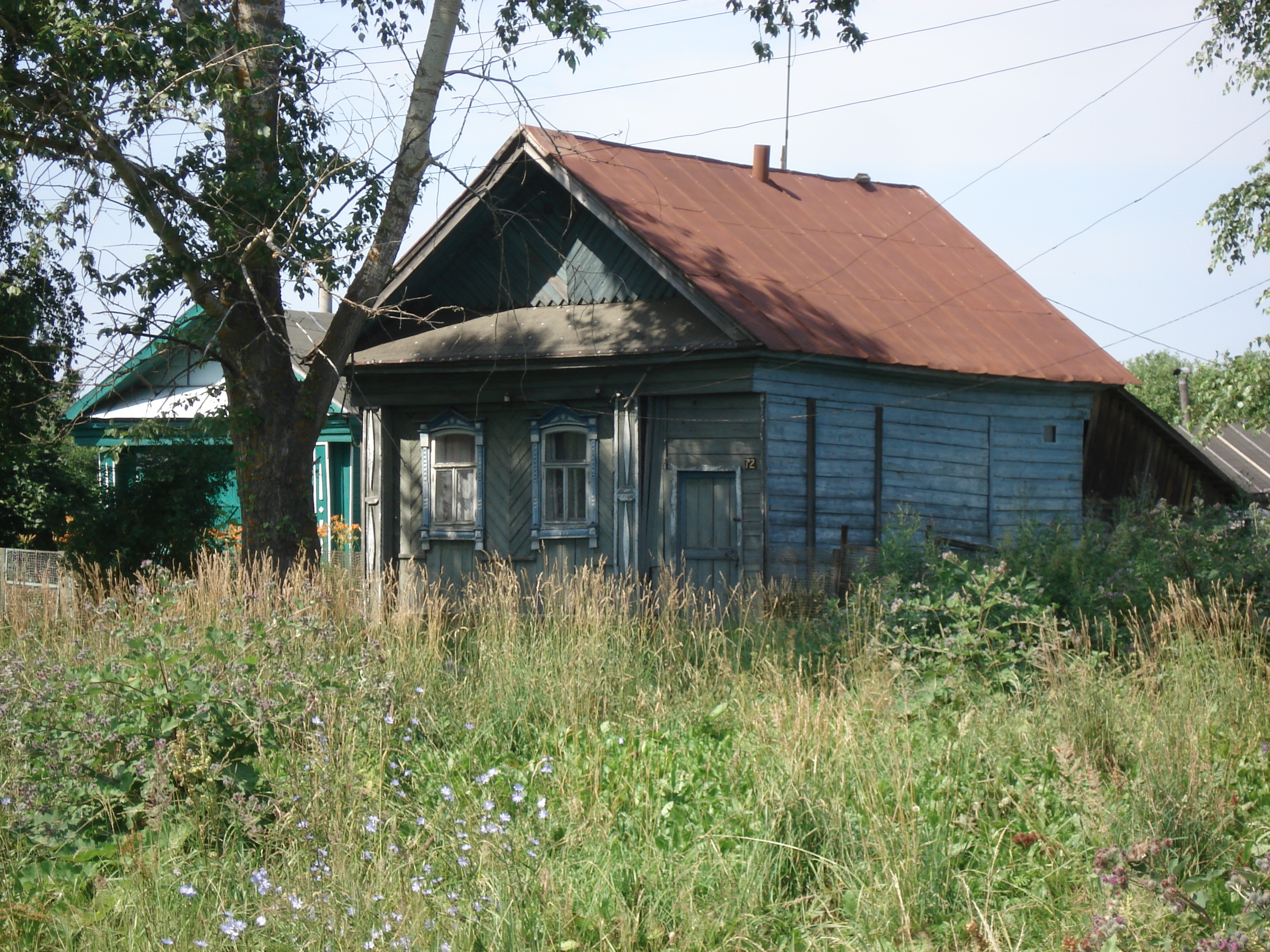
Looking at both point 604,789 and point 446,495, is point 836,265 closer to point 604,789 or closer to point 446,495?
point 446,495

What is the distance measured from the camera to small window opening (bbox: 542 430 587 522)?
14.4 metres

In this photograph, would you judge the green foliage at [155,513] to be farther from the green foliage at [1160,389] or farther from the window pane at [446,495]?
the green foliage at [1160,389]

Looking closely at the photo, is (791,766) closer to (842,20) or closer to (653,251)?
(653,251)

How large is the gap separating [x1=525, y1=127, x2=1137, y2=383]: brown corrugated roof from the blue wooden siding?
1.55ft

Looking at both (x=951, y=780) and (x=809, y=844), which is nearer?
(x=809, y=844)

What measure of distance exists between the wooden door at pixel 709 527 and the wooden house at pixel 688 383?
2 centimetres

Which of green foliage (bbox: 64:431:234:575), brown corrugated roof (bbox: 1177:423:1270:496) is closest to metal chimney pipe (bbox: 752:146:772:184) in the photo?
green foliage (bbox: 64:431:234:575)

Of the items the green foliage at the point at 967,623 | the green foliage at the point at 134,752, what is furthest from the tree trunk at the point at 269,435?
the green foliage at the point at 967,623

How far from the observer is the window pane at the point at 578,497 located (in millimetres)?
14422

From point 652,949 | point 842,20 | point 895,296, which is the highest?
point 842,20

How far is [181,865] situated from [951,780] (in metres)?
3.13

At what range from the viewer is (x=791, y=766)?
5105 millimetres

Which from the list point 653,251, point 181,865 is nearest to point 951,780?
point 181,865

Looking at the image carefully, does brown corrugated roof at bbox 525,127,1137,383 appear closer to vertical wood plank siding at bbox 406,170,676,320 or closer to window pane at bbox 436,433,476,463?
vertical wood plank siding at bbox 406,170,676,320
